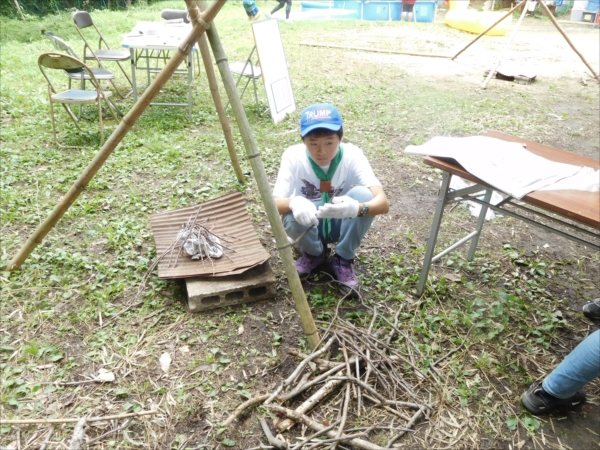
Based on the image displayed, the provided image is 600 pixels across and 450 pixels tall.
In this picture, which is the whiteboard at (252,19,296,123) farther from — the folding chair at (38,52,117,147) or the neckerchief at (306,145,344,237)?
the neckerchief at (306,145,344,237)

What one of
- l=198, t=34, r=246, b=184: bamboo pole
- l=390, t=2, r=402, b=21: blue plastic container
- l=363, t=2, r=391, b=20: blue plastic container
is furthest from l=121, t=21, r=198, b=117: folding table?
l=390, t=2, r=402, b=21: blue plastic container

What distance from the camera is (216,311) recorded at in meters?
2.64

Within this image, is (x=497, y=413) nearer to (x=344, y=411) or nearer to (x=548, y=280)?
(x=344, y=411)

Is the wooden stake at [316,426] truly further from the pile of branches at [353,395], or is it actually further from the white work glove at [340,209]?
the white work glove at [340,209]

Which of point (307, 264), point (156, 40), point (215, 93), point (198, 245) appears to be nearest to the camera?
point (198, 245)

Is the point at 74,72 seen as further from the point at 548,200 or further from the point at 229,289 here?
the point at 548,200

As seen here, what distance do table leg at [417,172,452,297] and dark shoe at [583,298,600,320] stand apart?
1008 millimetres

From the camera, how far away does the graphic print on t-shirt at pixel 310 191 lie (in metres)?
2.69

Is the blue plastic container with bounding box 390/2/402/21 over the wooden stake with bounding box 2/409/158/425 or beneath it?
beneath

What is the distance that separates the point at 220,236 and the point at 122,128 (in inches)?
39.4

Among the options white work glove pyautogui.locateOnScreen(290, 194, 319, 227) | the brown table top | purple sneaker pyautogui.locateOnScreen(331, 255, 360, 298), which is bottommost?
purple sneaker pyautogui.locateOnScreen(331, 255, 360, 298)

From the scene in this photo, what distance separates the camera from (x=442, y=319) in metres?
2.62

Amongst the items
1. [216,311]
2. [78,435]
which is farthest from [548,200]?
[78,435]

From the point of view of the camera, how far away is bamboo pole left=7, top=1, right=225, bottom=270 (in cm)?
206
